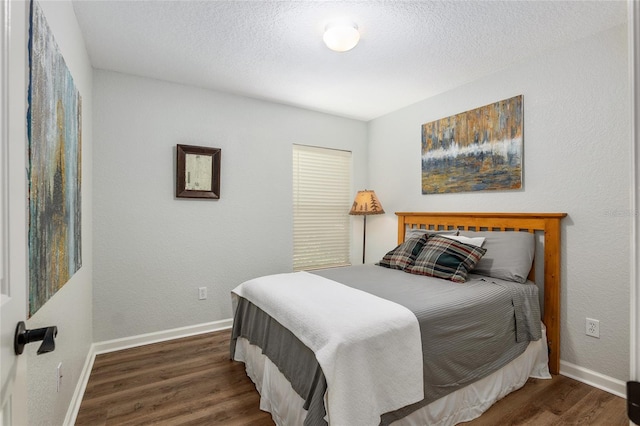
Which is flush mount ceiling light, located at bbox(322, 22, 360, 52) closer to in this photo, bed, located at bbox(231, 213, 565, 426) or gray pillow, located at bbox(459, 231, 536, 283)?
bed, located at bbox(231, 213, 565, 426)

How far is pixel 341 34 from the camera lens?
2059 mm

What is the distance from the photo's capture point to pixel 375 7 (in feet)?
6.35

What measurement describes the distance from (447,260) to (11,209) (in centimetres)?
248

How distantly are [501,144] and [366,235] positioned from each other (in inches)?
80.4

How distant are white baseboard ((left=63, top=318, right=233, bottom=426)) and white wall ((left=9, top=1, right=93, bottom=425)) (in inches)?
3.4

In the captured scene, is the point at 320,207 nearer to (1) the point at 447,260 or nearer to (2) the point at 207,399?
(1) the point at 447,260

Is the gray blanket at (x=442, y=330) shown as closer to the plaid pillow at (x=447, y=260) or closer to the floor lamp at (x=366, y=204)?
the plaid pillow at (x=447, y=260)

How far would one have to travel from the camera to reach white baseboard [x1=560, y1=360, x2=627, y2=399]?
2.10 metres

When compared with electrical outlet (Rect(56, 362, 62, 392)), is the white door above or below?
above

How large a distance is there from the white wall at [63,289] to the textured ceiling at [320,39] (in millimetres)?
366

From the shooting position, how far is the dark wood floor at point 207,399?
1.84 meters

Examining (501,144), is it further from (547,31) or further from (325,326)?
(325,326)

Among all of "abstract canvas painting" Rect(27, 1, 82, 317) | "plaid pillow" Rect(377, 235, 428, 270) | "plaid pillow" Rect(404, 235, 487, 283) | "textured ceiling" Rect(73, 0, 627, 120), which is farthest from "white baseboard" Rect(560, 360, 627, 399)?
"abstract canvas painting" Rect(27, 1, 82, 317)

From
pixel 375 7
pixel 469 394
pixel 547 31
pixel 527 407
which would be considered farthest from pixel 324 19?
pixel 527 407
